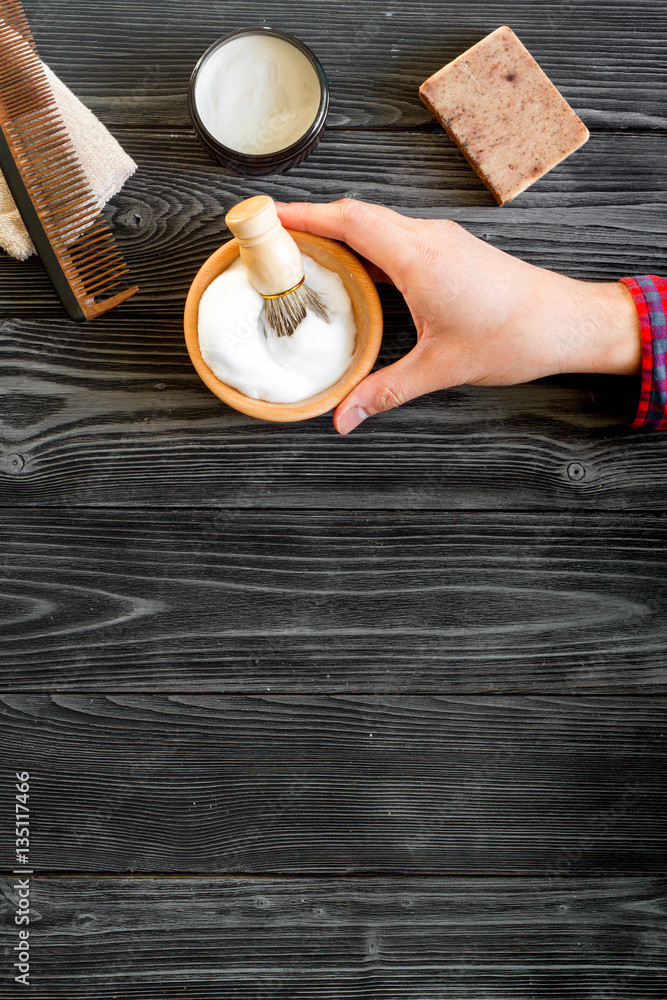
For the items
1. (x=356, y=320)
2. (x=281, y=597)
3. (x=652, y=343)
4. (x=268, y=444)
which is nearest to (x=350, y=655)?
(x=281, y=597)

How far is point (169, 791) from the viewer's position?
75cm

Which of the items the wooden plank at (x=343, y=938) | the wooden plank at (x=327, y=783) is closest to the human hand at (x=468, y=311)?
the wooden plank at (x=327, y=783)

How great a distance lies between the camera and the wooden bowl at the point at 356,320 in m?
0.62

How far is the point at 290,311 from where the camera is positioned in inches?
24.7

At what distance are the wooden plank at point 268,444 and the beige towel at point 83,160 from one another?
90 mm

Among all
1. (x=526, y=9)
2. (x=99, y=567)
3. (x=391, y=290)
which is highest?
(x=526, y=9)

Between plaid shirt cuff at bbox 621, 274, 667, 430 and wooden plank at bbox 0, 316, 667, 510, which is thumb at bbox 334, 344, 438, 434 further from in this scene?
plaid shirt cuff at bbox 621, 274, 667, 430

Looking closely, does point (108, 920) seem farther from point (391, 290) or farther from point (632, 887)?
point (391, 290)

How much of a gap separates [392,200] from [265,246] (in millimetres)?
280

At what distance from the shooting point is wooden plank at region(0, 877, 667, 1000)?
0.75m

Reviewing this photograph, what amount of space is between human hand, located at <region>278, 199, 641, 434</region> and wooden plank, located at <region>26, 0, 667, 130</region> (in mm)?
185

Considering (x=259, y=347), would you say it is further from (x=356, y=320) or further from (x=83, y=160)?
(x=83, y=160)

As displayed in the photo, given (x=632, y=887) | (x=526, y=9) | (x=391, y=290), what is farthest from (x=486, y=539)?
(x=526, y=9)

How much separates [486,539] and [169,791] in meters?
0.46
